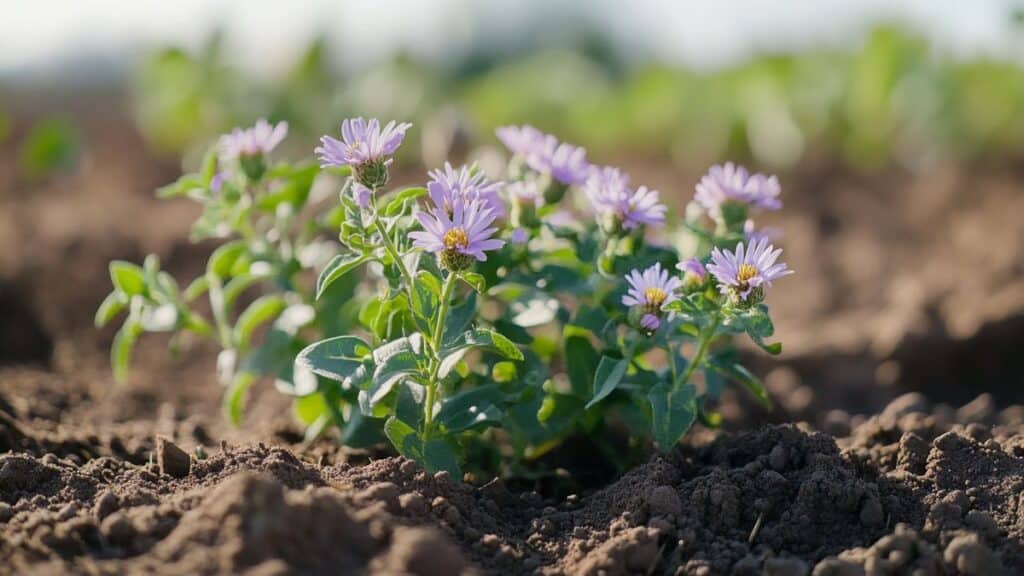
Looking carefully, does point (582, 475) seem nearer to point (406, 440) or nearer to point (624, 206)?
point (406, 440)

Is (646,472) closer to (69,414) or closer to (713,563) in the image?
(713,563)

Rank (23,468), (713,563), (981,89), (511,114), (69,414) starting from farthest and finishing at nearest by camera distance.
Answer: (511,114) < (981,89) < (69,414) < (23,468) < (713,563)

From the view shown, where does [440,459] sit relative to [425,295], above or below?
below

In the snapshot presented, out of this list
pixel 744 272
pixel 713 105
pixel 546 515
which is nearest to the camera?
pixel 744 272

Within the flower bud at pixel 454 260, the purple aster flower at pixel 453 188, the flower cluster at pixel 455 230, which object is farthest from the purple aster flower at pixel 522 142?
the flower bud at pixel 454 260

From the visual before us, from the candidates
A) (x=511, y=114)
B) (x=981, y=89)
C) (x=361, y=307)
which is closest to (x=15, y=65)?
(x=511, y=114)

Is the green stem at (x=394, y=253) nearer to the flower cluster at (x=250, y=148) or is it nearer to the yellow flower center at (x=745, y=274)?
the flower cluster at (x=250, y=148)

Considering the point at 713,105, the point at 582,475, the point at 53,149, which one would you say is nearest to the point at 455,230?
the point at 582,475
